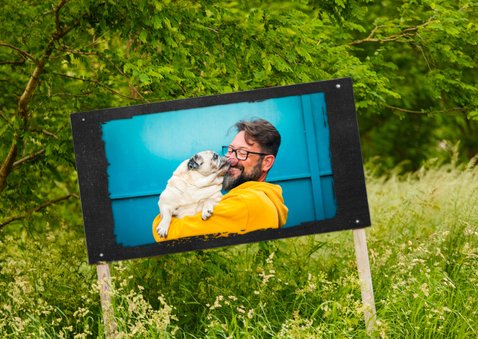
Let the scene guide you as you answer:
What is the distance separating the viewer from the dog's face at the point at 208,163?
5.53 metres

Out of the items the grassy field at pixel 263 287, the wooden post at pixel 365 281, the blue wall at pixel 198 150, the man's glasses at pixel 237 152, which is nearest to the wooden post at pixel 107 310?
the grassy field at pixel 263 287

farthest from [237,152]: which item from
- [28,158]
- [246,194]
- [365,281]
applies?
[28,158]

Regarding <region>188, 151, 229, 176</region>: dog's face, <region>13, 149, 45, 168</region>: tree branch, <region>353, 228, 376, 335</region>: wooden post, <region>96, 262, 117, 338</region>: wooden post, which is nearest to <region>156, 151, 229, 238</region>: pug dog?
<region>188, 151, 229, 176</region>: dog's face

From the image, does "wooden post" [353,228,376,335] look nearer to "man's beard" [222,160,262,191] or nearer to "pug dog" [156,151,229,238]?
"man's beard" [222,160,262,191]

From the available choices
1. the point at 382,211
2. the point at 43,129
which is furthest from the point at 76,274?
the point at 382,211

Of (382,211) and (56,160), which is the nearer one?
(56,160)

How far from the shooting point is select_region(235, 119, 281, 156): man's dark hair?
556 cm

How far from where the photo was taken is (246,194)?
5574 millimetres

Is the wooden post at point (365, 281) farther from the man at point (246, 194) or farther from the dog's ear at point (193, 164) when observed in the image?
the dog's ear at point (193, 164)

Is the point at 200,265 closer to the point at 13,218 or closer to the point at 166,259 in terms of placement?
the point at 166,259

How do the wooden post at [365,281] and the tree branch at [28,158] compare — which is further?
the tree branch at [28,158]

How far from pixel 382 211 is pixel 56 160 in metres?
3.55

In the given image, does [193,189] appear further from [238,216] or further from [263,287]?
[263,287]

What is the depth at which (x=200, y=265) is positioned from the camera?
691 centimetres
